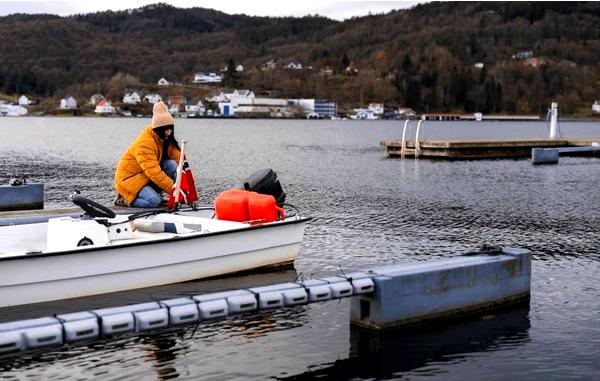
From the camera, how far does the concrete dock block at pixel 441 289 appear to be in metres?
12.8

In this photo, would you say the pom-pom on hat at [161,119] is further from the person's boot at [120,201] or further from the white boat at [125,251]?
the person's boot at [120,201]

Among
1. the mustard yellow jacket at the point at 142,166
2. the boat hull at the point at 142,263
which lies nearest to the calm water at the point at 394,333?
the boat hull at the point at 142,263

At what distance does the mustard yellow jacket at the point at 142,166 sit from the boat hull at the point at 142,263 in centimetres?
294

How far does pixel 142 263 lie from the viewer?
14906 mm

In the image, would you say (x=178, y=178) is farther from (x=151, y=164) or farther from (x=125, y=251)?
(x=125, y=251)

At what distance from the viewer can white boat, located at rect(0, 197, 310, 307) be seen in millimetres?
13711

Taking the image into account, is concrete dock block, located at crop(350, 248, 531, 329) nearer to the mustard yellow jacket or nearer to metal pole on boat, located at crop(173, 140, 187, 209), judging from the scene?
metal pole on boat, located at crop(173, 140, 187, 209)

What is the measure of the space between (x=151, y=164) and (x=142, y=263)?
3.80 meters

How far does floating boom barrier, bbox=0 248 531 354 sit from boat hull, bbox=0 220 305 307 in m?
3.29

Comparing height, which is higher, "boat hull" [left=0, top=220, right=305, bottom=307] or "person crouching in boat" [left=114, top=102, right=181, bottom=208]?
"person crouching in boat" [left=114, top=102, right=181, bottom=208]

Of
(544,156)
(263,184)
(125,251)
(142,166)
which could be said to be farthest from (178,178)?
(544,156)

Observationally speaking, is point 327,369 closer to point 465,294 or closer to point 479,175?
point 465,294

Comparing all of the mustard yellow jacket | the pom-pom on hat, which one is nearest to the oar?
the mustard yellow jacket

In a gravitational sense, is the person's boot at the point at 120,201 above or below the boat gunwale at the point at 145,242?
above
